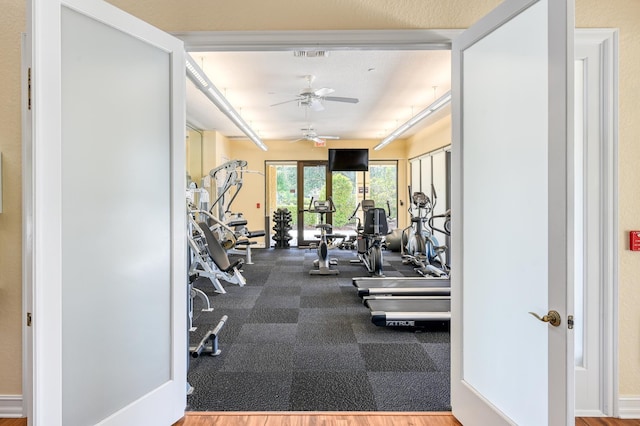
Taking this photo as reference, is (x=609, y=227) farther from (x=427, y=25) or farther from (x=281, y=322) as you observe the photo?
(x=281, y=322)

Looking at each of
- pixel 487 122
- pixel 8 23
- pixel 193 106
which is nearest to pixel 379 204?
pixel 193 106

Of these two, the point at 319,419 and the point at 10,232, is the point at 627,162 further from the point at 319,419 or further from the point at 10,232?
the point at 10,232

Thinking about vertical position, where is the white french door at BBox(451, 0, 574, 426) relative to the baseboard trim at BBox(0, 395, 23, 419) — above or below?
above

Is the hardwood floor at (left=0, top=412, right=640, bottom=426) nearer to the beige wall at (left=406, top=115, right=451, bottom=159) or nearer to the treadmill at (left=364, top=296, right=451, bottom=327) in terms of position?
the treadmill at (left=364, top=296, right=451, bottom=327)

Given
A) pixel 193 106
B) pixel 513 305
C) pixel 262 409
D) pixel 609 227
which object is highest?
pixel 193 106

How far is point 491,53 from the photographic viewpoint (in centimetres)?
179

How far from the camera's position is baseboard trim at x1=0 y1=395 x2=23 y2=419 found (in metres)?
2.09

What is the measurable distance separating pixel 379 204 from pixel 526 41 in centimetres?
807

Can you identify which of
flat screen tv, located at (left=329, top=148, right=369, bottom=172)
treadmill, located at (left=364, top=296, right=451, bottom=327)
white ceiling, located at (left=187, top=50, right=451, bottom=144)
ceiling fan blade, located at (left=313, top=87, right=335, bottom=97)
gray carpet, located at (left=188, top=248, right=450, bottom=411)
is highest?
white ceiling, located at (left=187, top=50, right=451, bottom=144)

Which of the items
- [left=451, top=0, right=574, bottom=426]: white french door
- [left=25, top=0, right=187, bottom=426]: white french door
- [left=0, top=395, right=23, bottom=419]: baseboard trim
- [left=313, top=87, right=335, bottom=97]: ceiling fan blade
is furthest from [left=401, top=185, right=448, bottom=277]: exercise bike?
[left=0, top=395, right=23, bottom=419]: baseboard trim

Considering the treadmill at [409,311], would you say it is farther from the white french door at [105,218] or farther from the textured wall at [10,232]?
the textured wall at [10,232]

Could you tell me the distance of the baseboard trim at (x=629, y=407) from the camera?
2033mm

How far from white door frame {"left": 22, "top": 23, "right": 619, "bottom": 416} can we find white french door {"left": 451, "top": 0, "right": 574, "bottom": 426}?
334 mm

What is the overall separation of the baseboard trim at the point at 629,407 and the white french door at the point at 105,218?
105 inches
